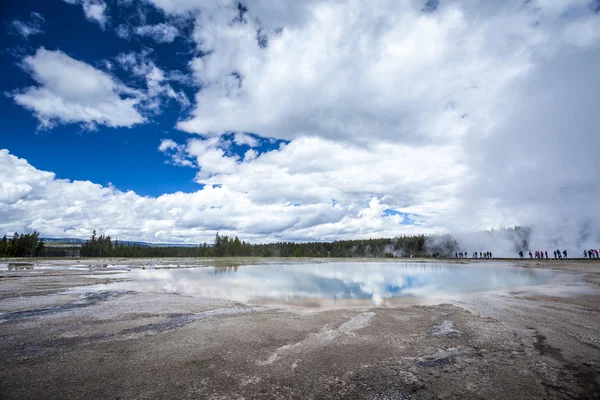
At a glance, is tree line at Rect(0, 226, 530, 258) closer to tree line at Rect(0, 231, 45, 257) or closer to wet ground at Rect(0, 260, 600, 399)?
tree line at Rect(0, 231, 45, 257)

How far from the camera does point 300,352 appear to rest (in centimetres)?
908

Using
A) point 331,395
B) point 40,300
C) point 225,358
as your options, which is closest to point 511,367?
point 331,395

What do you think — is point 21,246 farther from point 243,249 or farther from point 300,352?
point 300,352

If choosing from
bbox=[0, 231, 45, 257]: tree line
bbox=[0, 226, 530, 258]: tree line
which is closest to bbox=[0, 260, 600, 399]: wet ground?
bbox=[0, 226, 530, 258]: tree line

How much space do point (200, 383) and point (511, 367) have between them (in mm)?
7644

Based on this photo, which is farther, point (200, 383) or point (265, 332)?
point (265, 332)

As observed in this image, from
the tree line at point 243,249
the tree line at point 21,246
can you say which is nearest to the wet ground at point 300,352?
the tree line at point 243,249

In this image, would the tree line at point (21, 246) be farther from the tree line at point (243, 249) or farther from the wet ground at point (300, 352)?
the wet ground at point (300, 352)

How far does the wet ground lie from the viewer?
21.8 feet

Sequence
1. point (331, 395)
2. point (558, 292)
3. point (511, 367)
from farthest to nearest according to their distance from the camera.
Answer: point (558, 292) → point (511, 367) → point (331, 395)

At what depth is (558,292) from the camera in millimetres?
20875

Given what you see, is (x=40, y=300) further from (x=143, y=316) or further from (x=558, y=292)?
(x=558, y=292)

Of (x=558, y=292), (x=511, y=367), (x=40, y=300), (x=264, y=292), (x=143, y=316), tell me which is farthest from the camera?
(x=264, y=292)

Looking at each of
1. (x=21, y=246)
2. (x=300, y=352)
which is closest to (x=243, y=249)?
(x=21, y=246)
